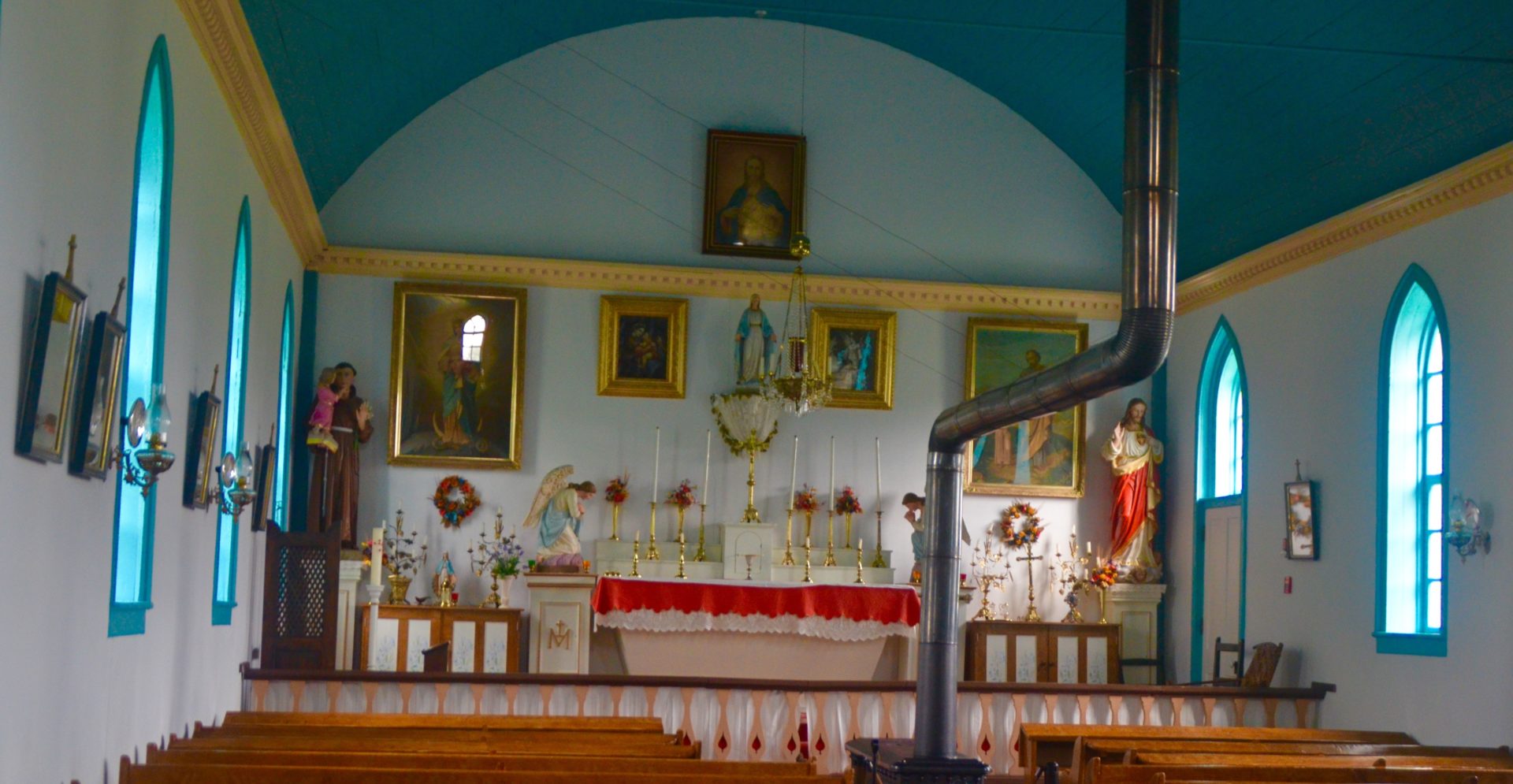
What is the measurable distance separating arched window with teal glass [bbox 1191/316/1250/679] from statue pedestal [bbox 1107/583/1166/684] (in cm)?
60

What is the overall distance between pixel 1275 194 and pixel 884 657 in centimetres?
593

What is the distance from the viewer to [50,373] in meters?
6.21

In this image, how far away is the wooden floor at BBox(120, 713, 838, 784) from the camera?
6949 millimetres

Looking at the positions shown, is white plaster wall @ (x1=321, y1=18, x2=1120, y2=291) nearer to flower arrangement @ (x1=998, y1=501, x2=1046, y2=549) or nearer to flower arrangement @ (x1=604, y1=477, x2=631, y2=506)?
flower arrangement @ (x1=604, y1=477, x2=631, y2=506)

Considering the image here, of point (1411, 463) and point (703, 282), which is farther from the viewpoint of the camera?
point (703, 282)

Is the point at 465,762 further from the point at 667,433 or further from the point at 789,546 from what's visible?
the point at 667,433

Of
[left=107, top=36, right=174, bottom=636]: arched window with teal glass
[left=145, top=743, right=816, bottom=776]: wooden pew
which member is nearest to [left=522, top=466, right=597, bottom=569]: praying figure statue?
[left=107, top=36, right=174, bottom=636]: arched window with teal glass

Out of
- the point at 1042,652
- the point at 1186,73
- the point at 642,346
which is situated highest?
the point at 1186,73

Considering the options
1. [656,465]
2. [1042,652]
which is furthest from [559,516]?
[1042,652]

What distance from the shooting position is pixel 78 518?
703 cm

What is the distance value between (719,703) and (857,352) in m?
6.47

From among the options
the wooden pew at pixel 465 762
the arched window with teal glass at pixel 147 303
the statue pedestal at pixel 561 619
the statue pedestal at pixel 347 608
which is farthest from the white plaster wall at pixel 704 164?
the wooden pew at pixel 465 762

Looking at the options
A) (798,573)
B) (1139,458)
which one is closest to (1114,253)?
(1139,458)

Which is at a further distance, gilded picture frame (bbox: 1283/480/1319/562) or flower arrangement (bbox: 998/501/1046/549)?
flower arrangement (bbox: 998/501/1046/549)
